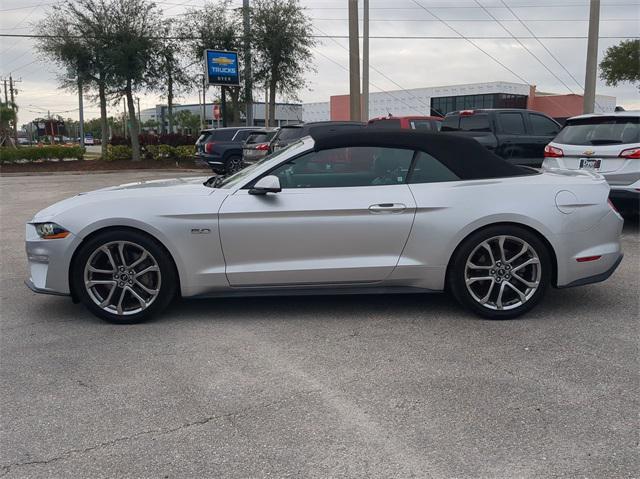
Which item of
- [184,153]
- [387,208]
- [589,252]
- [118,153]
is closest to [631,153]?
[589,252]

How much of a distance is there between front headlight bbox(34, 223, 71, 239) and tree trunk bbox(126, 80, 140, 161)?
76.6 ft

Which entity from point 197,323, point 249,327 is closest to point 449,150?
point 249,327

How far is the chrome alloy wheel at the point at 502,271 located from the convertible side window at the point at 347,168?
890 mm

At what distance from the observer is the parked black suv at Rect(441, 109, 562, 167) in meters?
11.8

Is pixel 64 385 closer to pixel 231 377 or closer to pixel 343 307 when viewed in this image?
pixel 231 377

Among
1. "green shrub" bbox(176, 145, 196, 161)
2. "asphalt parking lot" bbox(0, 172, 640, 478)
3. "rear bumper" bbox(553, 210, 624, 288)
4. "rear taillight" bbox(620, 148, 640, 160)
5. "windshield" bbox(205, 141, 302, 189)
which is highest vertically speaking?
"green shrub" bbox(176, 145, 196, 161)

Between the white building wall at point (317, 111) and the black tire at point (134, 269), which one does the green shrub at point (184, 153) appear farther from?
the white building wall at point (317, 111)

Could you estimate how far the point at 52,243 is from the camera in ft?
14.9

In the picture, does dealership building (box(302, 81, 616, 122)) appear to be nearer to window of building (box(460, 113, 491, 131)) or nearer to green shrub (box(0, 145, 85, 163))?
green shrub (box(0, 145, 85, 163))

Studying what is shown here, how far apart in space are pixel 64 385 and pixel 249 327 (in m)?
1.44

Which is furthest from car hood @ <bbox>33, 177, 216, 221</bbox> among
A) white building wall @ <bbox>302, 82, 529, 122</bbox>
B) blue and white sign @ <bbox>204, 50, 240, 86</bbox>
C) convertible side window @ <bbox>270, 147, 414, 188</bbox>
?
white building wall @ <bbox>302, 82, 529, 122</bbox>

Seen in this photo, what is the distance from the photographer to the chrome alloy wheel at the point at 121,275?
15.0ft

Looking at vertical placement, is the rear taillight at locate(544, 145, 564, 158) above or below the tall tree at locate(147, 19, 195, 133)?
below

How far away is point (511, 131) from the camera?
39.3 feet
